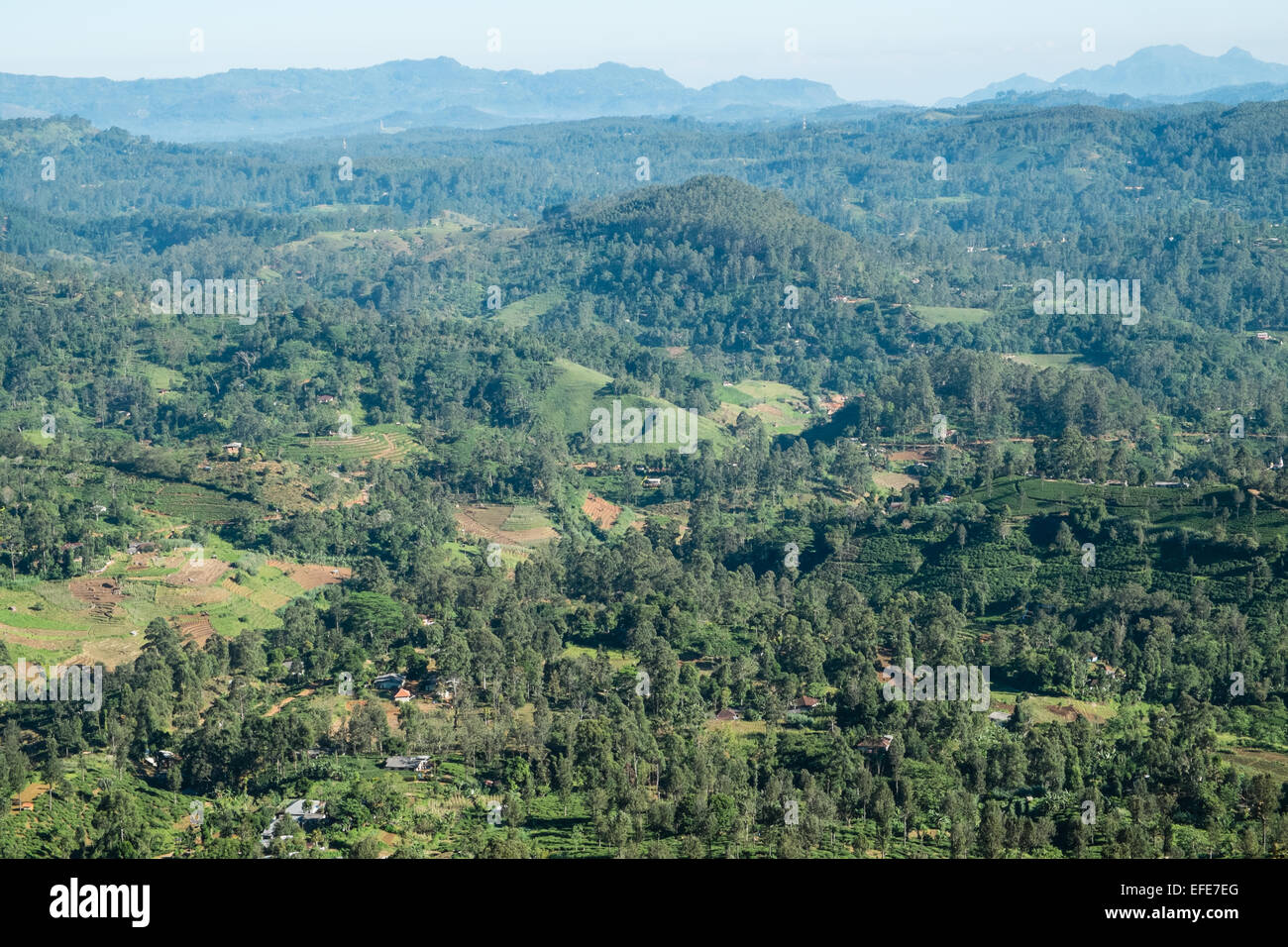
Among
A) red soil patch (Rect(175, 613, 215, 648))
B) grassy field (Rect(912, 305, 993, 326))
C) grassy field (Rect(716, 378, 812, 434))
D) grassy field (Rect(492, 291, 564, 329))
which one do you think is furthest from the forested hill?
red soil patch (Rect(175, 613, 215, 648))

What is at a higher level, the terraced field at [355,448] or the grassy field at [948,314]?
the grassy field at [948,314]

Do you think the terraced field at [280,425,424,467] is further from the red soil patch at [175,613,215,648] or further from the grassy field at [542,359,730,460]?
the red soil patch at [175,613,215,648]

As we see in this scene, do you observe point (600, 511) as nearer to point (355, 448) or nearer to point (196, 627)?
point (355, 448)

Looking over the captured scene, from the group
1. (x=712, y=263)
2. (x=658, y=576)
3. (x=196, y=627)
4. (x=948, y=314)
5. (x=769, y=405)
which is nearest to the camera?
(x=196, y=627)

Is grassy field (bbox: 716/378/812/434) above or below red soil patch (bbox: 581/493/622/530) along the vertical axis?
above

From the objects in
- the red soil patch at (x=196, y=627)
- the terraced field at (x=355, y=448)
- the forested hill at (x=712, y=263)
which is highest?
the forested hill at (x=712, y=263)

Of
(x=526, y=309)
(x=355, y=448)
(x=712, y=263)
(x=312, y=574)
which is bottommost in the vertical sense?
(x=312, y=574)

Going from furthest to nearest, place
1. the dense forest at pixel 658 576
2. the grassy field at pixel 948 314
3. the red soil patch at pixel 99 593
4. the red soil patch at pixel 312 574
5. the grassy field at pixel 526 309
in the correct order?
the grassy field at pixel 526 309 → the grassy field at pixel 948 314 → the red soil patch at pixel 312 574 → the red soil patch at pixel 99 593 → the dense forest at pixel 658 576

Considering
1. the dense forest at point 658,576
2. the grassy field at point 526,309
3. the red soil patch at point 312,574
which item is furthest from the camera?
the grassy field at point 526,309

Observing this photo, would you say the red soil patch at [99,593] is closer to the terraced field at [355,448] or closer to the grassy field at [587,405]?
the terraced field at [355,448]

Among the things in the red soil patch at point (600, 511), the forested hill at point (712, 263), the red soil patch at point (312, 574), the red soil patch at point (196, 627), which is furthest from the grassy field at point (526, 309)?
the red soil patch at point (196, 627)

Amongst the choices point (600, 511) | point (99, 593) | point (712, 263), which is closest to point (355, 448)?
point (600, 511)
